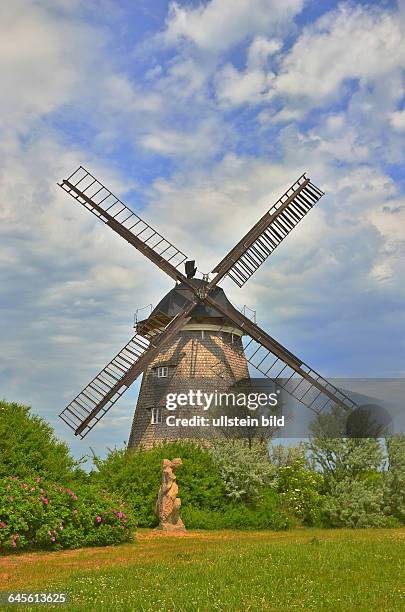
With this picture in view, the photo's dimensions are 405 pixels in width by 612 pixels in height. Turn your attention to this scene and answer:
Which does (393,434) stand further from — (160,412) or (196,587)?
(196,587)

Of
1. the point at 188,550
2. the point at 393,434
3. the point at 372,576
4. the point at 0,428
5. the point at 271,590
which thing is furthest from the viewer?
the point at 393,434

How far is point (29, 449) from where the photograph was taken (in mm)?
19797

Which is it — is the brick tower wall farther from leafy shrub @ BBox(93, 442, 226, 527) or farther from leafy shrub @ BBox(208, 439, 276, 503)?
leafy shrub @ BBox(93, 442, 226, 527)

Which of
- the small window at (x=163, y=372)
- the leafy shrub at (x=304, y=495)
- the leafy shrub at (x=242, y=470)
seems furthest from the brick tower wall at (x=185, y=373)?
the leafy shrub at (x=304, y=495)

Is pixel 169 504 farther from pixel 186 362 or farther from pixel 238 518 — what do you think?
pixel 186 362

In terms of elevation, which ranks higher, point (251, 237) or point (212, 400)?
point (251, 237)

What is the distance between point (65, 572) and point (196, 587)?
9.19 feet

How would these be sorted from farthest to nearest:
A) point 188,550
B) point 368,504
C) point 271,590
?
point 368,504, point 188,550, point 271,590

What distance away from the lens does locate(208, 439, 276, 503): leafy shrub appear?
893 inches

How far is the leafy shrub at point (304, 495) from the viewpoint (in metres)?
23.3

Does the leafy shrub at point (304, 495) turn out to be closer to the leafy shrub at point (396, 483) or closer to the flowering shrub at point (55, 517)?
the leafy shrub at point (396, 483)

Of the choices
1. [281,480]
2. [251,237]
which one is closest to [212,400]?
[281,480]

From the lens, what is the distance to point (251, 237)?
2942cm

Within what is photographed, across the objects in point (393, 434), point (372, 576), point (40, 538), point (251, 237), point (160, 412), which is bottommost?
point (372, 576)
